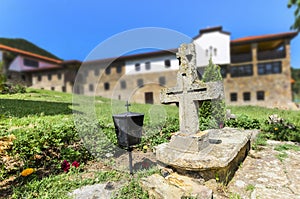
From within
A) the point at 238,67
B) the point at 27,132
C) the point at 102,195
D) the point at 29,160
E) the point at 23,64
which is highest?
the point at 23,64

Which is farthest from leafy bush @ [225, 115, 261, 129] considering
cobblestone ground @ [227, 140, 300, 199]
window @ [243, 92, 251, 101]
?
window @ [243, 92, 251, 101]

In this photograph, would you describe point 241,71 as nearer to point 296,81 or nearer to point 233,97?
point 233,97

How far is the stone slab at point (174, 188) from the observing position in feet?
8.43

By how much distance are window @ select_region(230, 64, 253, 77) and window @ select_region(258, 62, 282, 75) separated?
3.66ft

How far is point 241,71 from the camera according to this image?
23.3 m

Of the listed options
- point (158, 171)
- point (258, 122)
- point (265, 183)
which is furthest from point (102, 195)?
point (258, 122)

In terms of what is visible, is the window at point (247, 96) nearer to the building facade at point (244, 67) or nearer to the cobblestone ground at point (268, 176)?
the building facade at point (244, 67)

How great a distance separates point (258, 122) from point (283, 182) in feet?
12.1

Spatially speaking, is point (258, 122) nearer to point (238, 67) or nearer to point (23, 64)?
point (238, 67)

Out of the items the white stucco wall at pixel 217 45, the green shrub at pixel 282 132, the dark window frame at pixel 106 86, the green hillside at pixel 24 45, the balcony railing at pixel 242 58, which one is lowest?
the green shrub at pixel 282 132

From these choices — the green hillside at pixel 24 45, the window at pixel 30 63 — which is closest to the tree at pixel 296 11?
the window at pixel 30 63

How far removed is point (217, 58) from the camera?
73.2 ft

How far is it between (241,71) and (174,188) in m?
24.2

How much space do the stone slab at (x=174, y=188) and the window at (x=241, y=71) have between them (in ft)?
77.4
